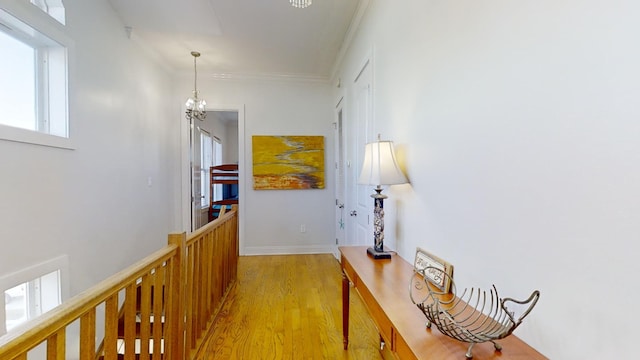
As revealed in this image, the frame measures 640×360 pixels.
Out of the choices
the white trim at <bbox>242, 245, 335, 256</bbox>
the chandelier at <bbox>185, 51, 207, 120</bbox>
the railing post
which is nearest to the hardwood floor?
the railing post

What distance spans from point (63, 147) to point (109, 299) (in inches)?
66.8

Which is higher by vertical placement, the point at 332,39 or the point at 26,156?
the point at 332,39

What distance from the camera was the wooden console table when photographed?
0.85 metres

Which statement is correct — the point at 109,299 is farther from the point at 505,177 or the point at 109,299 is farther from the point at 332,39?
the point at 332,39

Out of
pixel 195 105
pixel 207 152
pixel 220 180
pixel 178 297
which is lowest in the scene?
pixel 178 297

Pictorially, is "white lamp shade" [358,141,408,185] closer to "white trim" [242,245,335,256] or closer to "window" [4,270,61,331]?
"window" [4,270,61,331]

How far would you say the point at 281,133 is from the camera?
4.55 m

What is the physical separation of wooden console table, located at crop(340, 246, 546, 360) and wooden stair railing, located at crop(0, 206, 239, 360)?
3.17ft

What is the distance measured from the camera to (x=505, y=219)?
97 centimetres

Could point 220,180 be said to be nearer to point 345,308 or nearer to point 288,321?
point 288,321

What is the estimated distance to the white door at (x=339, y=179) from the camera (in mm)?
3980

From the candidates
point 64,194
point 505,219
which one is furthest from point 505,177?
point 64,194

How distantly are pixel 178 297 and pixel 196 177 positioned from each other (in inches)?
128

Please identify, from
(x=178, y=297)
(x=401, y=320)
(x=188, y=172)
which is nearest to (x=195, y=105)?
(x=188, y=172)
